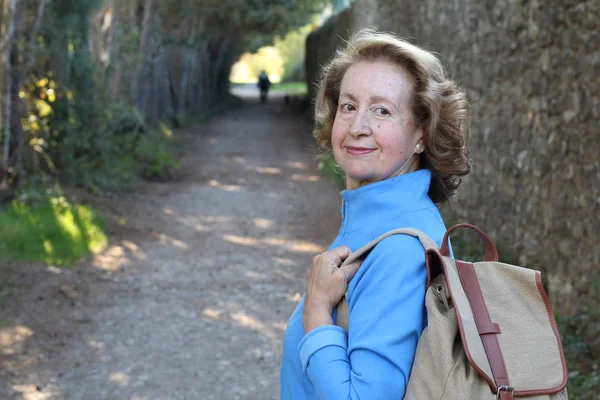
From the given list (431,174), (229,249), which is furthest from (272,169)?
(431,174)

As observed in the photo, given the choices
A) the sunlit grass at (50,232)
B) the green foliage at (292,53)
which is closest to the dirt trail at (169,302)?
the sunlit grass at (50,232)

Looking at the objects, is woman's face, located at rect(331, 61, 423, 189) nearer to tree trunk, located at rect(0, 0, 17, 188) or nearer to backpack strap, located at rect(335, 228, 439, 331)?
backpack strap, located at rect(335, 228, 439, 331)

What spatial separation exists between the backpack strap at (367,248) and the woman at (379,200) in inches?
0.5

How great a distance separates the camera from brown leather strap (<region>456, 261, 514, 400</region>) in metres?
1.50

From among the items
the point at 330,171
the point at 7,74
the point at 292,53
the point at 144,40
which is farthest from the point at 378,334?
the point at 292,53

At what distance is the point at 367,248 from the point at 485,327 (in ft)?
1.04

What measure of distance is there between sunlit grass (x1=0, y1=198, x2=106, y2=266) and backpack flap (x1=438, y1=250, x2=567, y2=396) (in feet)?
21.2

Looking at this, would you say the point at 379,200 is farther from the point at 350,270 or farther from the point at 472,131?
the point at 472,131

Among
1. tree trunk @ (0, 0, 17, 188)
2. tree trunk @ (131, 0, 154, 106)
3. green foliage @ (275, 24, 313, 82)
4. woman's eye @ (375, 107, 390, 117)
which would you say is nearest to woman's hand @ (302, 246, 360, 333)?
woman's eye @ (375, 107, 390, 117)

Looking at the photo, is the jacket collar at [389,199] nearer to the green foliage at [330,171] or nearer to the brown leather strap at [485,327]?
the brown leather strap at [485,327]

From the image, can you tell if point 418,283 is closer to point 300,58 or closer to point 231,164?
point 231,164

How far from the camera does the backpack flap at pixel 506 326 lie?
151 centimetres

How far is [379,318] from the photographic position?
5.30ft

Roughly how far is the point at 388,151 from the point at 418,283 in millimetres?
405
